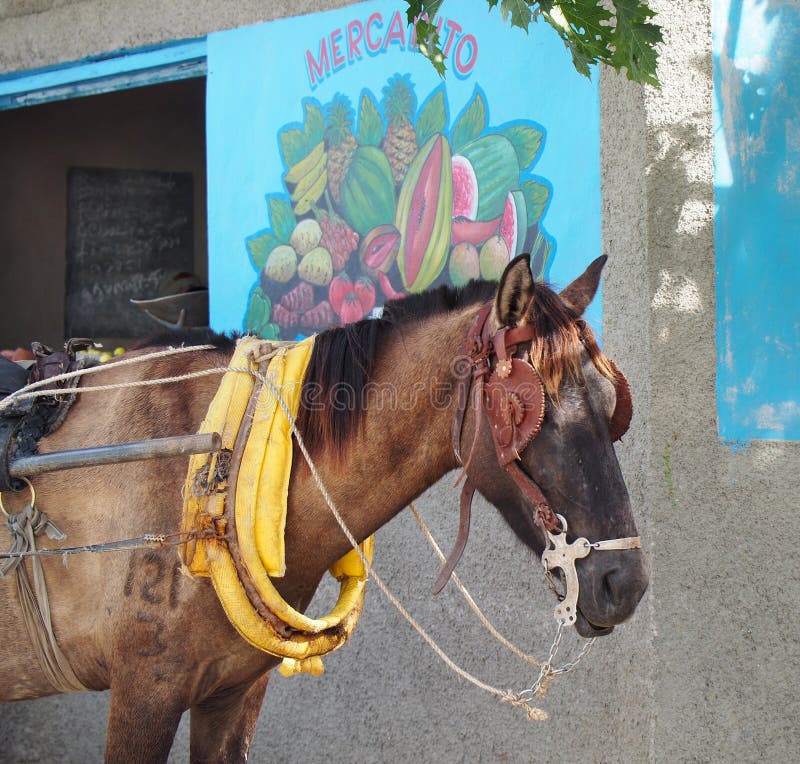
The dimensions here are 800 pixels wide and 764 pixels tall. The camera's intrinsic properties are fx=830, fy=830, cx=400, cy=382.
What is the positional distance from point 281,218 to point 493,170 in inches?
45.9

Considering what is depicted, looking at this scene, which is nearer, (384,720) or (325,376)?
(325,376)

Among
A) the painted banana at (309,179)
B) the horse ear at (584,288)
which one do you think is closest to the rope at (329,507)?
the horse ear at (584,288)

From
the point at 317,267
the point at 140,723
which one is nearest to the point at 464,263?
the point at 317,267

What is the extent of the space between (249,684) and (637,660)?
151 centimetres

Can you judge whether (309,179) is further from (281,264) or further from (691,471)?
(691,471)

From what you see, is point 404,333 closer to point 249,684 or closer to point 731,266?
point 249,684

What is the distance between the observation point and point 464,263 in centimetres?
363

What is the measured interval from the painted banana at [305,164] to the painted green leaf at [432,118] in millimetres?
545

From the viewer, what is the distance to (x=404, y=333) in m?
2.16

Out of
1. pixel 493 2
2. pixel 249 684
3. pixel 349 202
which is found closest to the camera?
pixel 493 2

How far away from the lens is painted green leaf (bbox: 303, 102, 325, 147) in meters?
4.06

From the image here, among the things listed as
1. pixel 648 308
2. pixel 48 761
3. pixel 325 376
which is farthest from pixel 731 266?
pixel 48 761

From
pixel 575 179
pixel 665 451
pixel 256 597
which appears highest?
pixel 575 179

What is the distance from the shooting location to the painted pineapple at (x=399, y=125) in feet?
12.5
